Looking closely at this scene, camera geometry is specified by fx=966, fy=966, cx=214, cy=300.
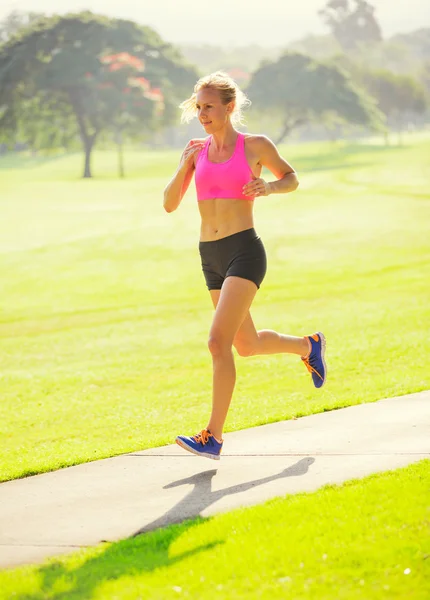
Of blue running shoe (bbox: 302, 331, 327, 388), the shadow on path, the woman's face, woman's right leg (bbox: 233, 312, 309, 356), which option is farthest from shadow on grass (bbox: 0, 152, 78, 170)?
the shadow on path

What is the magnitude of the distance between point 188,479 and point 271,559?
1.24m

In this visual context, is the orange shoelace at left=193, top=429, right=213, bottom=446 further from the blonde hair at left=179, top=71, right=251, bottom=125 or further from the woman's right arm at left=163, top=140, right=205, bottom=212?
the blonde hair at left=179, top=71, right=251, bottom=125

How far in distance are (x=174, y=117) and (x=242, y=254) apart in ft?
164

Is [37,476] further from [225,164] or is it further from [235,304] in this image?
[225,164]

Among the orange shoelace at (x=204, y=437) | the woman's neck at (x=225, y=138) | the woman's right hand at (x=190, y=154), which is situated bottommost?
the orange shoelace at (x=204, y=437)

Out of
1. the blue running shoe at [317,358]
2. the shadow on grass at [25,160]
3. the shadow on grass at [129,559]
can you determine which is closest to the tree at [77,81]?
the shadow on grass at [25,160]

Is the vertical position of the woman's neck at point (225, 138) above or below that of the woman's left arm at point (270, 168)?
above

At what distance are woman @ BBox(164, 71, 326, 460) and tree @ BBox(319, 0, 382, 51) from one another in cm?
9819

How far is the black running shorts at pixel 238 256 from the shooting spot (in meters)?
4.86

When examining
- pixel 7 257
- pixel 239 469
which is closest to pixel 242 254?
pixel 239 469

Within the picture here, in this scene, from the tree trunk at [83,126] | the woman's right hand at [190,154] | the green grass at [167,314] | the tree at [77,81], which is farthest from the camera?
the tree trunk at [83,126]

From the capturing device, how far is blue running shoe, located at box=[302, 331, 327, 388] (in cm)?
584

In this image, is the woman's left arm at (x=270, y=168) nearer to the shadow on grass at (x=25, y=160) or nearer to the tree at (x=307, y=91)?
the tree at (x=307, y=91)

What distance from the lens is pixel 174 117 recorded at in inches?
2114
